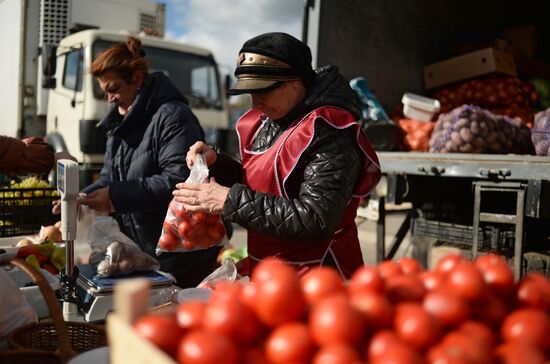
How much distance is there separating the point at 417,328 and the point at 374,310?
→ 88 mm

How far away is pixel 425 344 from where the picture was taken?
995 millimetres

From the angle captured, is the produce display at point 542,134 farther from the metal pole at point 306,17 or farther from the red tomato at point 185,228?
the red tomato at point 185,228

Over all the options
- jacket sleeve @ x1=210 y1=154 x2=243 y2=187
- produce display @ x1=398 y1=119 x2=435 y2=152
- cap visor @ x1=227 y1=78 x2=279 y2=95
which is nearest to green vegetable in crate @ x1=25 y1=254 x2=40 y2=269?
jacket sleeve @ x1=210 y1=154 x2=243 y2=187

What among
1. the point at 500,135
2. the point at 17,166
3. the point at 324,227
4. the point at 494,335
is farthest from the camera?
the point at 500,135

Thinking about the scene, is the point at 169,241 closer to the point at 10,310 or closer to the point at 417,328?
the point at 10,310

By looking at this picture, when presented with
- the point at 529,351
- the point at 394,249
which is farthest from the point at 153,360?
the point at 394,249

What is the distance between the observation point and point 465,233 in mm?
3916

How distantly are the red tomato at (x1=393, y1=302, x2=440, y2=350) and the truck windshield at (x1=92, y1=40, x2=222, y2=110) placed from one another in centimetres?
744

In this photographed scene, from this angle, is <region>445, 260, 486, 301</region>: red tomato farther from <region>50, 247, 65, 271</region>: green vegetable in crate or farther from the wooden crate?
<region>50, 247, 65, 271</region>: green vegetable in crate

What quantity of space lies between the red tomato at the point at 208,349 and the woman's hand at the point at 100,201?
5.94ft

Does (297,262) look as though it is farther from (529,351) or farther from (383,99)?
(383,99)

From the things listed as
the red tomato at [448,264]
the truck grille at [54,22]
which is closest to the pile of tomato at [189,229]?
the red tomato at [448,264]

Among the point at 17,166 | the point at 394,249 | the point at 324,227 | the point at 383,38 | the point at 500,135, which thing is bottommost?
the point at 394,249

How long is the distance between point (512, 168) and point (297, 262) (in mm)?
1906
